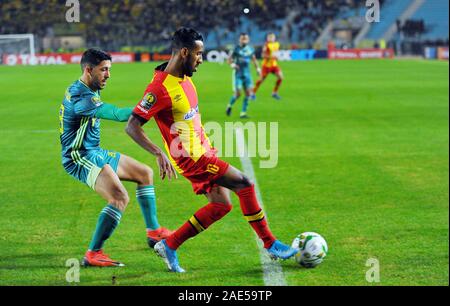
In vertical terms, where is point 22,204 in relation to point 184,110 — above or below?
below

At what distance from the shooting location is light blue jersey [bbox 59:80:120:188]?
6.30 metres

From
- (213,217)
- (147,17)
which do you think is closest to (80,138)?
(213,217)

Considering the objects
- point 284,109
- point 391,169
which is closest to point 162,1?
point 284,109

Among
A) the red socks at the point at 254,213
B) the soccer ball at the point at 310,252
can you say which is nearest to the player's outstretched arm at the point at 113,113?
the red socks at the point at 254,213

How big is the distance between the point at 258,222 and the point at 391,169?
18.0 feet

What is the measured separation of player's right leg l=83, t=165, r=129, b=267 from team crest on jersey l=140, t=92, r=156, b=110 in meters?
0.93

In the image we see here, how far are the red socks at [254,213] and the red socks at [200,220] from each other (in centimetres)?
15

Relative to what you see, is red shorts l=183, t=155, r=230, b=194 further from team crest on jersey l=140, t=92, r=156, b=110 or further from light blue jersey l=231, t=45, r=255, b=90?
light blue jersey l=231, t=45, r=255, b=90

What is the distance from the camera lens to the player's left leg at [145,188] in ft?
22.5

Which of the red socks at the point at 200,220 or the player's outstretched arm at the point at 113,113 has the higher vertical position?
the player's outstretched arm at the point at 113,113

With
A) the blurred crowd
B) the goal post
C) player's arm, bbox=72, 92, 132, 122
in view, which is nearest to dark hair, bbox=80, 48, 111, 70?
player's arm, bbox=72, 92, 132, 122

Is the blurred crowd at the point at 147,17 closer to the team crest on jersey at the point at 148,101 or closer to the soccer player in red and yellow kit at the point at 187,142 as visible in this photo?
the soccer player in red and yellow kit at the point at 187,142
